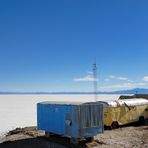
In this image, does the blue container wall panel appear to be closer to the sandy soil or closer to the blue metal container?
the blue metal container

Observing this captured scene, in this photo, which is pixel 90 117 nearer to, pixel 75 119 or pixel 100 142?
pixel 75 119

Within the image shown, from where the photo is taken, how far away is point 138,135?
17.8 meters

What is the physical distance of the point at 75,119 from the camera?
1463 cm

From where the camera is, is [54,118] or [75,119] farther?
[54,118]

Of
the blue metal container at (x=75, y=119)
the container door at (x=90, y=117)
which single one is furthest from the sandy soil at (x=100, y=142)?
the container door at (x=90, y=117)

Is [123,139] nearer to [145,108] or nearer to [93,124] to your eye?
[93,124]

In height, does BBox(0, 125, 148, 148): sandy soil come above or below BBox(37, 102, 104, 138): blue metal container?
below

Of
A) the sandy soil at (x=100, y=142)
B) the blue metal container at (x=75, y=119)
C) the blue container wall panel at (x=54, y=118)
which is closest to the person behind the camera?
the blue metal container at (x=75, y=119)

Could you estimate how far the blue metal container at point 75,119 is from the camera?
14633 mm

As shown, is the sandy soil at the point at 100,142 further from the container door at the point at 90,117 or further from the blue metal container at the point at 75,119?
the container door at the point at 90,117

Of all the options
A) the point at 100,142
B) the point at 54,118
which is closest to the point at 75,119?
the point at 54,118

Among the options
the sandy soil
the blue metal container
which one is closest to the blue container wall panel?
the blue metal container

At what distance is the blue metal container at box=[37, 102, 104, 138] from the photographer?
14.6 meters

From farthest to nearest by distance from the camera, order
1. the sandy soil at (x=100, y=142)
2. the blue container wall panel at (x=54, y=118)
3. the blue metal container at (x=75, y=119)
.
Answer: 1. the blue container wall panel at (x=54, y=118)
2. the sandy soil at (x=100, y=142)
3. the blue metal container at (x=75, y=119)
